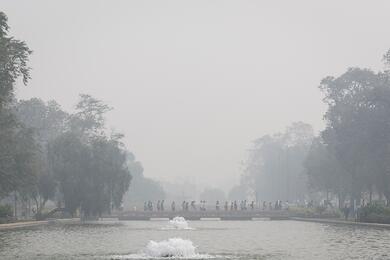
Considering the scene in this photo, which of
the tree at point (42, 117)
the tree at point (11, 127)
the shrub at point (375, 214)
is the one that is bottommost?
the shrub at point (375, 214)

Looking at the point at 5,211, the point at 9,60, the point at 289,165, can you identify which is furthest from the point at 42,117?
the point at 9,60

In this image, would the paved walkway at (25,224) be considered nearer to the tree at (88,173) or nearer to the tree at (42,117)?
the tree at (88,173)

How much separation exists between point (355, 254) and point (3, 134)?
43297 millimetres

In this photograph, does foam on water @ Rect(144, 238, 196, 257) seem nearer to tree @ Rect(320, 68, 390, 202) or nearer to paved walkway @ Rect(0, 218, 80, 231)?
paved walkway @ Rect(0, 218, 80, 231)

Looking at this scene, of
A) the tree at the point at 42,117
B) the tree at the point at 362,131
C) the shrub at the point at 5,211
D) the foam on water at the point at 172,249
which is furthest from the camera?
the tree at the point at 42,117

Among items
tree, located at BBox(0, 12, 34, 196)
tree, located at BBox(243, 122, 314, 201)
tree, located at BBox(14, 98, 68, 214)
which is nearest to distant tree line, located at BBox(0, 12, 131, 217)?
tree, located at BBox(0, 12, 34, 196)

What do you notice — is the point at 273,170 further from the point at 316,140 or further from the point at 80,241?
the point at 80,241

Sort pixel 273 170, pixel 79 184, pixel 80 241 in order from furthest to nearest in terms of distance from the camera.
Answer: pixel 273 170 < pixel 79 184 < pixel 80 241

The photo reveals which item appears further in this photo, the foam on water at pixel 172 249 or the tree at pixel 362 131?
the tree at pixel 362 131

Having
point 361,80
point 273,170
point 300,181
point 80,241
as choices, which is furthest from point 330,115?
A: point 273,170

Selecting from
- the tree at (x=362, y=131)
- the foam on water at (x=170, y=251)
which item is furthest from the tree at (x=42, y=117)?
the foam on water at (x=170, y=251)

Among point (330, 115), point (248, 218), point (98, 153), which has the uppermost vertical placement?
point (330, 115)

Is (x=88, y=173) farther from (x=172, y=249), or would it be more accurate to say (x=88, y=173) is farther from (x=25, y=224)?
(x=172, y=249)

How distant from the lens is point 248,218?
337 ft
